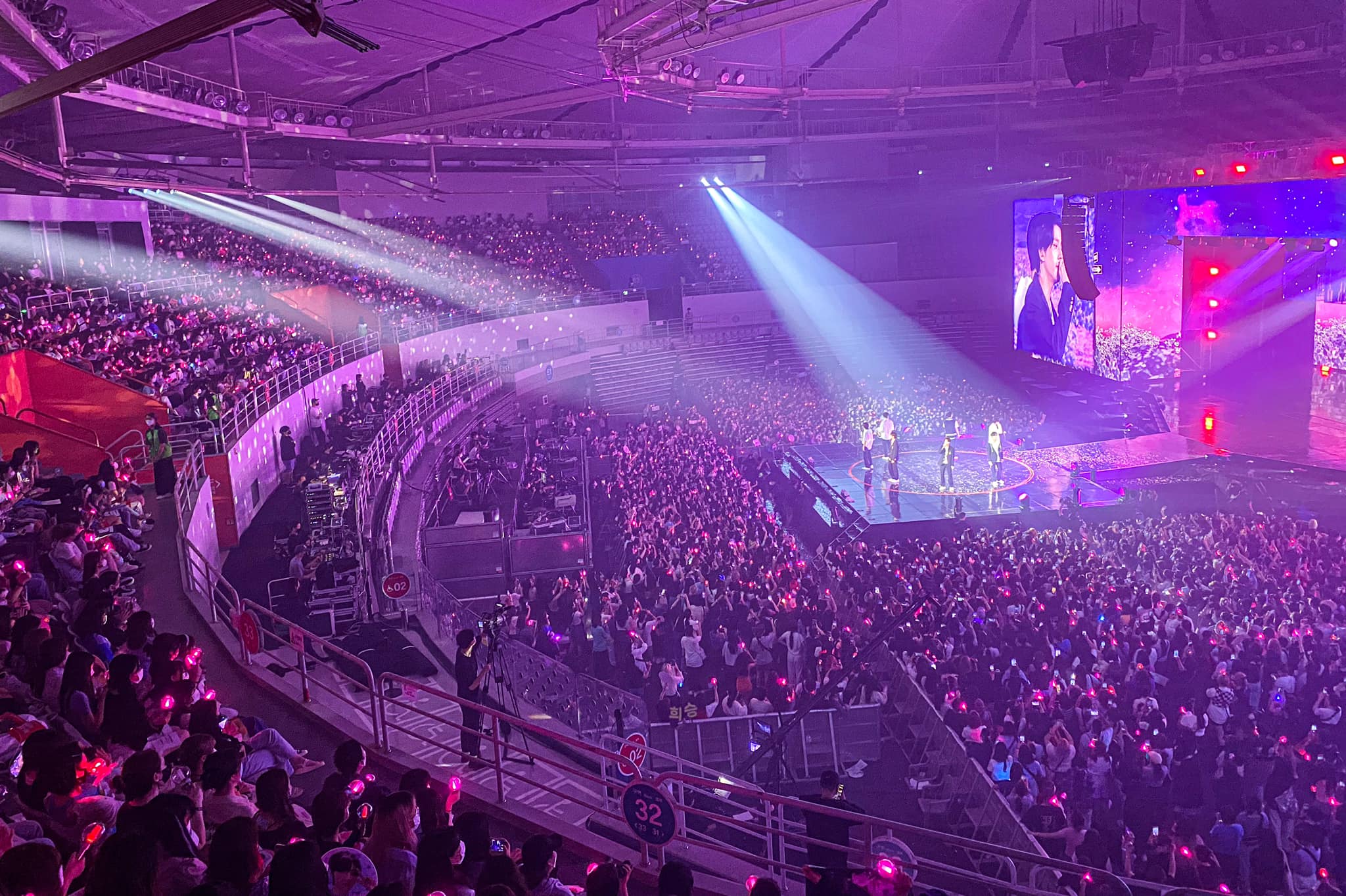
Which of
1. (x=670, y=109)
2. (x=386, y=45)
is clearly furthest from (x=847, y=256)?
(x=386, y=45)

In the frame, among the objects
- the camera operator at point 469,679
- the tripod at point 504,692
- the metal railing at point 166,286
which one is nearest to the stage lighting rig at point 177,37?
the tripod at point 504,692

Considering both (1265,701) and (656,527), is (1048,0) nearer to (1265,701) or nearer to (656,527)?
(656,527)

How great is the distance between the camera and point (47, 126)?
54.3 ft

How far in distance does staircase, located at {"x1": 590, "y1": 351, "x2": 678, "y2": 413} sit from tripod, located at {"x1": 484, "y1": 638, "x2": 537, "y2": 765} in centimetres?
1893

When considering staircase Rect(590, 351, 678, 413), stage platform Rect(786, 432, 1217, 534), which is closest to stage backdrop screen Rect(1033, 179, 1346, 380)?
stage platform Rect(786, 432, 1217, 534)

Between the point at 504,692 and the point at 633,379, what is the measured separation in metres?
20.9

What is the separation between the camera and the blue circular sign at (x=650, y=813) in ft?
15.7

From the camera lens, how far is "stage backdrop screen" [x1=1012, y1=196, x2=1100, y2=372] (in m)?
25.1

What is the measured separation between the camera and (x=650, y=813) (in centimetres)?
486

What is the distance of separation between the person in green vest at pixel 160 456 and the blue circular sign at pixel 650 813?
8.59m

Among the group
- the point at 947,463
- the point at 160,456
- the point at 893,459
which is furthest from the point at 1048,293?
the point at 160,456

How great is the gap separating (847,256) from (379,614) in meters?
28.9

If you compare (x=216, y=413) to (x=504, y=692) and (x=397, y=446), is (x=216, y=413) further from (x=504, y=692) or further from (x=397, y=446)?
(x=504, y=692)

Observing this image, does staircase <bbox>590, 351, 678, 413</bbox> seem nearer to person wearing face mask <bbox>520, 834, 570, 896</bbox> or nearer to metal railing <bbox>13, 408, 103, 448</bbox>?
metal railing <bbox>13, 408, 103, 448</bbox>
